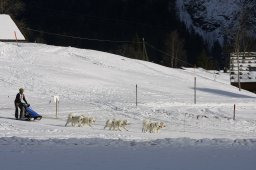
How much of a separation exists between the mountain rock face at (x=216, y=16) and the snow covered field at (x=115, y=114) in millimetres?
84622

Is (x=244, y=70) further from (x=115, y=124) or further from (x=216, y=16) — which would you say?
(x=216, y=16)

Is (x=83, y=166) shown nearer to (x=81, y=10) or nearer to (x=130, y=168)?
(x=130, y=168)

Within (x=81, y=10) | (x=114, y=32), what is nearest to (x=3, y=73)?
(x=114, y=32)

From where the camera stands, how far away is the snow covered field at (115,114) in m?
15.8

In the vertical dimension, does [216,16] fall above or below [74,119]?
above

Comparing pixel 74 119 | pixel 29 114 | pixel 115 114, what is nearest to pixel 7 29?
pixel 115 114

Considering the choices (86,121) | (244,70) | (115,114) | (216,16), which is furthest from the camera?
(216,16)

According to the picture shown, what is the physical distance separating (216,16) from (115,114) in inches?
4824

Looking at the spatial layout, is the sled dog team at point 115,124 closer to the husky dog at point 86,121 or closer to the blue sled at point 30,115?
the husky dog at point 86,121

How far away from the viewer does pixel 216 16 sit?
494ft

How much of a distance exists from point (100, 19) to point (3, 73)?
111m

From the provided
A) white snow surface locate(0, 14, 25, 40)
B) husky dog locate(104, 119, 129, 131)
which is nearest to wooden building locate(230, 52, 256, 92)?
white snow surface locate(0, 14, 25, 40)

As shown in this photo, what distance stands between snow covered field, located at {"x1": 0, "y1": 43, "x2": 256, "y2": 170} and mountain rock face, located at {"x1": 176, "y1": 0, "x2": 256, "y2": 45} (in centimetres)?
8462

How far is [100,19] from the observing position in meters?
154
